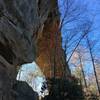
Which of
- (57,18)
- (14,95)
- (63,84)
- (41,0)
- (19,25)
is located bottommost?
(14,95)

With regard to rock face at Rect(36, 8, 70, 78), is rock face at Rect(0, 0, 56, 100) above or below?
below

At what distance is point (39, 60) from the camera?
15242mm

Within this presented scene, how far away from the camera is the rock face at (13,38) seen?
6527 mm

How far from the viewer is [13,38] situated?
22.2ft

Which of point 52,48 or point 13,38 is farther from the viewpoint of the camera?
point 52,48

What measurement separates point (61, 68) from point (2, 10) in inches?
261

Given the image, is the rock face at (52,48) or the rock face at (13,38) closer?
the rock face at (13,38)

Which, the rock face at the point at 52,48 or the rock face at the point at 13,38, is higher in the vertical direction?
the rock face at the point at 52,48

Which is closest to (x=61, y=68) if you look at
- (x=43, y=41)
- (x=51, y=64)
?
(x=51, y=64)

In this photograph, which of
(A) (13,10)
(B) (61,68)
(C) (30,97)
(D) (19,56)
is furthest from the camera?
(B) (61,68)

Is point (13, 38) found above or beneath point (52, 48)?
beneath

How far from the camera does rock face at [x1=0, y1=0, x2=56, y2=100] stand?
6527 mm

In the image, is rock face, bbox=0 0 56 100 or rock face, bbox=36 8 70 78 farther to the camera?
rock face, bbox=36 8 70 78

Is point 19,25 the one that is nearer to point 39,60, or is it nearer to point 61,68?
point 61,68
